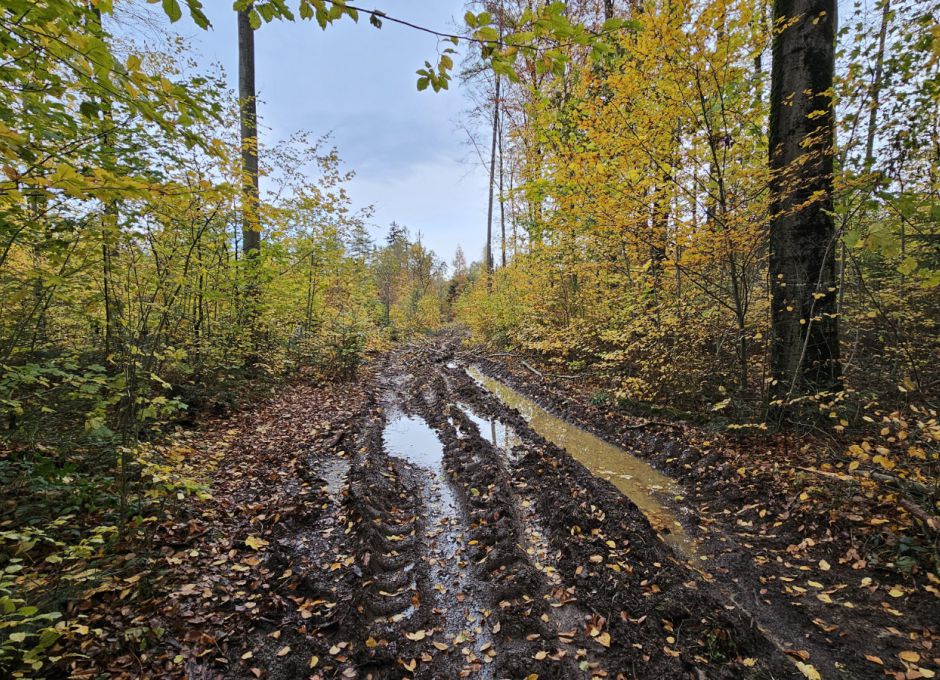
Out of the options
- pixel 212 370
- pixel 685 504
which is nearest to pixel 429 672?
pixel 685 504

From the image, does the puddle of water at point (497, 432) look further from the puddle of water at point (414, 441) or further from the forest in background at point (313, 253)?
the forest in background at point (313, 253)

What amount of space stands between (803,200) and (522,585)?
18.1 feet

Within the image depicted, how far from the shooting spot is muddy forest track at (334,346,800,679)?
102 inches

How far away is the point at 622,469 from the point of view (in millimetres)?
5500

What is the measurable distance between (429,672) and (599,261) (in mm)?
8572

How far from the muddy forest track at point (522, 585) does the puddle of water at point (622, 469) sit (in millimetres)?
302

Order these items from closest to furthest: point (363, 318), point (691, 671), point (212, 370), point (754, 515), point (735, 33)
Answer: point (691, 671) → point (754, 515) → point (735, 33) → point (212, 370) → point (363, 318)

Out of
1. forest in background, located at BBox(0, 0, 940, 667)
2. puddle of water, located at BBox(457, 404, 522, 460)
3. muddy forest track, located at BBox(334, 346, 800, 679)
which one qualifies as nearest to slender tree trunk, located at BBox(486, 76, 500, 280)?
forest in background, located at BBox(0, 0, 940, 667)

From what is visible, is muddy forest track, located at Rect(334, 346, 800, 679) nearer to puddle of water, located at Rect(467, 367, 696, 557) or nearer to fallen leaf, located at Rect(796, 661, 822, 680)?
fallen leaf, located at Rect(796, 661, 822, 680)

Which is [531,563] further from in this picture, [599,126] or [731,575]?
[599,126]

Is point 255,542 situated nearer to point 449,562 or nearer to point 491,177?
point 449,562

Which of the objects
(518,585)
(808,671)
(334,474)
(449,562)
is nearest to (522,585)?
(518,585)

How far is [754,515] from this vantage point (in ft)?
13.1

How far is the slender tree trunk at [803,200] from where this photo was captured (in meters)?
4.70
